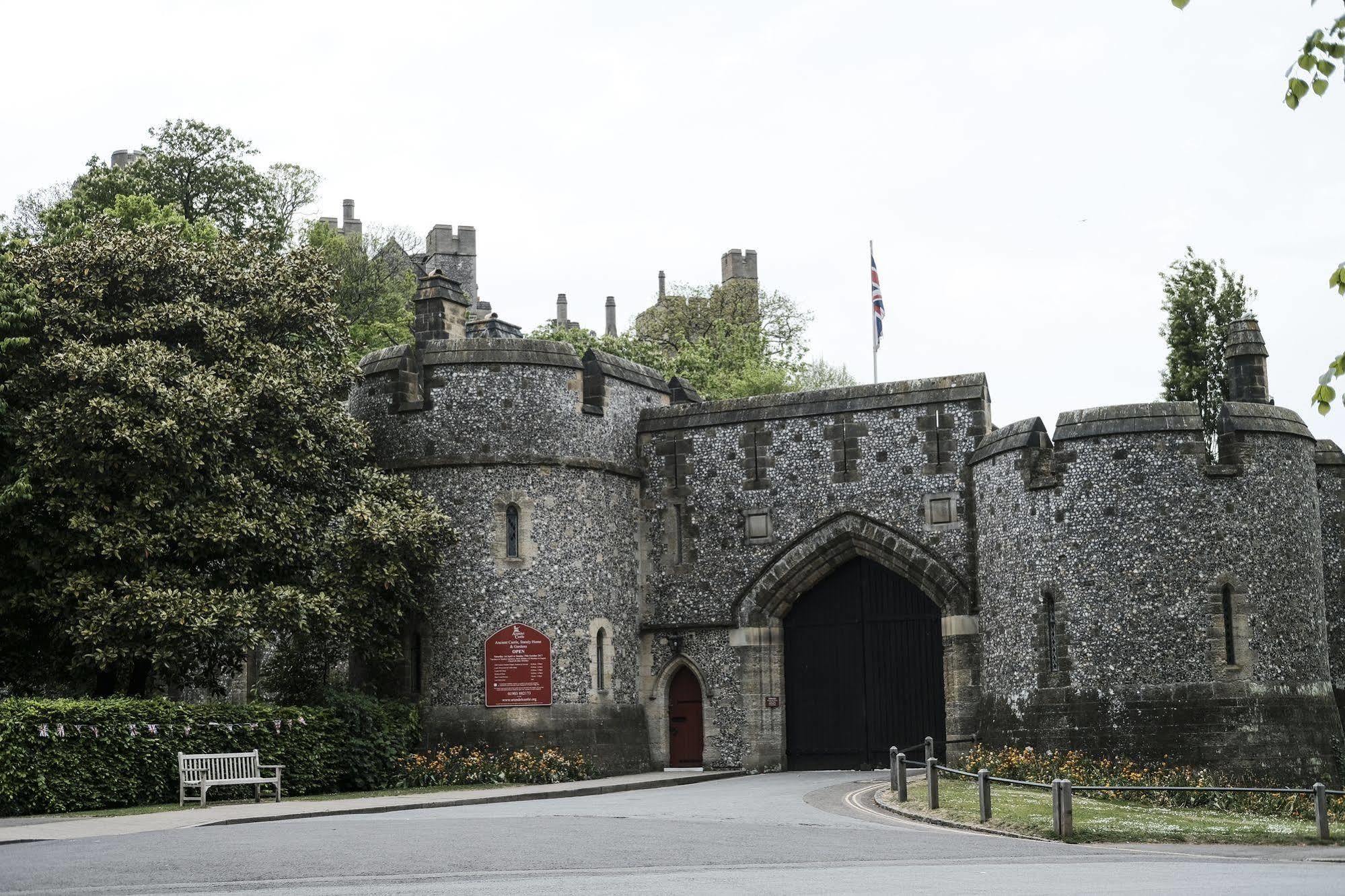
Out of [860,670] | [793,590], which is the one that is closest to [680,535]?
[793,590]

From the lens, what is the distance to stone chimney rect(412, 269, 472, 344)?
28094mm

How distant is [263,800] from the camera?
824 inches

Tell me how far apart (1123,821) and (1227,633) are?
23.9 feet

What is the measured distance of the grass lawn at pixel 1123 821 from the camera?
51.0ft

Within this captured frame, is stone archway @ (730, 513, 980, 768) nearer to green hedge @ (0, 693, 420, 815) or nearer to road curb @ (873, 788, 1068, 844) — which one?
green hedge @ (0, 693, 420, 815)

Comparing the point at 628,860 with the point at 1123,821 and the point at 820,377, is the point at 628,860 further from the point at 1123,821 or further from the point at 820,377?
the point at 820,377

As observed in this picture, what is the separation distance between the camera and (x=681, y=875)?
1190cm

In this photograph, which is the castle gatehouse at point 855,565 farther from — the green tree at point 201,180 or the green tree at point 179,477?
the green tree at point 201,180

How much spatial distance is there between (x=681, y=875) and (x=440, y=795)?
419 inches

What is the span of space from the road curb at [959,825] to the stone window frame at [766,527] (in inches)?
354

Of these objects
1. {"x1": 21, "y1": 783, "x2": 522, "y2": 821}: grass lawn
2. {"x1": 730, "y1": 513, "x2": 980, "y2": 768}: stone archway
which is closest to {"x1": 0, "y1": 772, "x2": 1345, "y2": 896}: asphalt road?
{"x1": 21, "y1": 783, "x2": 522, "y2": 821}: grass lawn

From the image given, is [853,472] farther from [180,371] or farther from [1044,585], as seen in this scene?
[180,371]

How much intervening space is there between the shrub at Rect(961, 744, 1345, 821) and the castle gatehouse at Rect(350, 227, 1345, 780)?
27 centimetres

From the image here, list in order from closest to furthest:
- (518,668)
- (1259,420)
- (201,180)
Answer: (1259,420)
(518,668)
(201,180)
